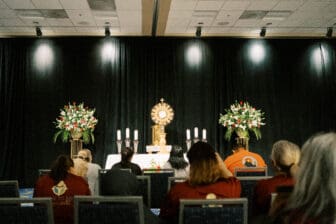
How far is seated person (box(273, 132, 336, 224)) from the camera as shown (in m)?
1.16

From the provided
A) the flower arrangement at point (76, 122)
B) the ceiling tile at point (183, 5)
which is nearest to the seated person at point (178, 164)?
the ceiling tile at point (183, 5)

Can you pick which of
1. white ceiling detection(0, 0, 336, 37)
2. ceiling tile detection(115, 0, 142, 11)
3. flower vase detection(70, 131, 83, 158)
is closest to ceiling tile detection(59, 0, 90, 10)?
white ceiling detection(0, 0, 336, 37)

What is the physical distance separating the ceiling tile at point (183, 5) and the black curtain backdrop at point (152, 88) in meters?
2.30

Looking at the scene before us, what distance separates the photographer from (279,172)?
2.88 metres

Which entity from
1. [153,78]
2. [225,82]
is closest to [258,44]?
[225,82]

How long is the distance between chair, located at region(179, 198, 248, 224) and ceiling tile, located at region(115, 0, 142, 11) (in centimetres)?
578

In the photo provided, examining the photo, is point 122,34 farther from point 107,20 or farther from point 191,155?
point 191,155

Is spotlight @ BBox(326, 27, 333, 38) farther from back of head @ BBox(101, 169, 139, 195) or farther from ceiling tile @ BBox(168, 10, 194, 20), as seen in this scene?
back of head @ BBox(101, 169, 139, 195)

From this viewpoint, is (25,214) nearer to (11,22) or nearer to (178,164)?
(178,164)

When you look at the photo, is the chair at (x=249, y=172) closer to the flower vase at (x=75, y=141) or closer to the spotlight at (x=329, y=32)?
the flower vase at (x=75, y=141)

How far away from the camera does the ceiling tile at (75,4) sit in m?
7.38

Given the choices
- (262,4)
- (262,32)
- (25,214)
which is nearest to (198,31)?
A: (262,32)

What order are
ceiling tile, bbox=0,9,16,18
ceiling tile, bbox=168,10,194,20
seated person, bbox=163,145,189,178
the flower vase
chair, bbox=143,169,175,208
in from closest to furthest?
chair, bbox=143,169,175,208
seated person, bbox=163,145,189,178
ceiling tile, bbox=0,9,16,18
ceiling tile, bbox=168,10,194,20
the flower vase

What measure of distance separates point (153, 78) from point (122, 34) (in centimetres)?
131
